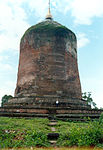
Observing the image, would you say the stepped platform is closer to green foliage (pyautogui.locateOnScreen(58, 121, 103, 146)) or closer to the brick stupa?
the brick stupa

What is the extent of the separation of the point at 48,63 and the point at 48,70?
1.62ft

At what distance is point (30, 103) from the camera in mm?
8781

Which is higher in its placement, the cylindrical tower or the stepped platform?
the cylindrical tower

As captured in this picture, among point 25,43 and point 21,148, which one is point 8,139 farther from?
point 25,43

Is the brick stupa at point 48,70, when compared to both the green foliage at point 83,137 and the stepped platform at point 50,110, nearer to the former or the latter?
the stepped platform at point 50,110

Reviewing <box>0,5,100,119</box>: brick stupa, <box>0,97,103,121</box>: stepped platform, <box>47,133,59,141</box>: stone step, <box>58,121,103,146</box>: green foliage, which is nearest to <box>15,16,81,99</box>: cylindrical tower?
<box>0,5,100,119</box>: brick stupa

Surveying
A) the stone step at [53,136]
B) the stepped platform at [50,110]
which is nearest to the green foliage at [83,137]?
the stone step at [53,136]

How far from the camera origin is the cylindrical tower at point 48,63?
9977mm

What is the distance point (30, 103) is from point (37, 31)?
531cm

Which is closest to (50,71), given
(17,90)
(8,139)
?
(17,90)

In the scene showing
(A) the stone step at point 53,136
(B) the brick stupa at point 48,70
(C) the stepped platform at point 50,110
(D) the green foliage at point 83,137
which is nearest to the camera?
(D) the green foliage at point 83,137

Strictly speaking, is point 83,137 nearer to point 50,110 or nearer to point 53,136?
point 53,136

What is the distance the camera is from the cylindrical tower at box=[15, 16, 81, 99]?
9.98 m

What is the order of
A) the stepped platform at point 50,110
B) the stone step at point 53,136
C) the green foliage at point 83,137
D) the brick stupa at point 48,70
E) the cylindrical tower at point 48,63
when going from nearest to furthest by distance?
the green foliage at point 83,137
the stone step at point 53,136
the stepped platform at point 50,110
the brick stupa at point 48,70
the cylindrical tower at point 48,63
